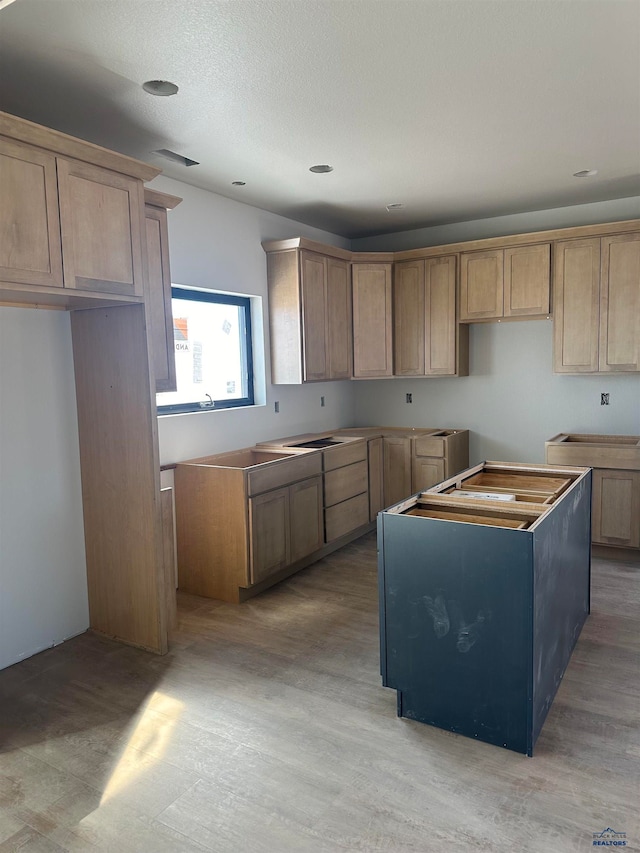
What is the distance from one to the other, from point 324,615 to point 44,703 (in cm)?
159

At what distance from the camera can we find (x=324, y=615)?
144 inches

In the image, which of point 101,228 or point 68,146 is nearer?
point 68,146

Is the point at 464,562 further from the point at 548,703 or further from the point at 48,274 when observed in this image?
the point at 48,274

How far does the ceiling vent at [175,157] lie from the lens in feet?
11.4

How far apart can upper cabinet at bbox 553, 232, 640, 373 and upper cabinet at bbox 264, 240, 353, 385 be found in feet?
6.14

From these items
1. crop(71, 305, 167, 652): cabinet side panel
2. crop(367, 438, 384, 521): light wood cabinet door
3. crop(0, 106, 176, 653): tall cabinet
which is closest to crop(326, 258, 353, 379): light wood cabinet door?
crop(367, 438, 384, 521): light wood cabinet door

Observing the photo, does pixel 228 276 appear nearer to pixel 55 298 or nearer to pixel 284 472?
pixel 284 472

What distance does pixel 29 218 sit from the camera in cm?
239

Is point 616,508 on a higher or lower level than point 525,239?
lower

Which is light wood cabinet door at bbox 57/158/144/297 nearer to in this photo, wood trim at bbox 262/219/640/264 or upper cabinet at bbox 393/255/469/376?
wood trim at bbox 262/219/640/264

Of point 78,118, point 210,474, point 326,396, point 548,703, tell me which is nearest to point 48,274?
point 78,118

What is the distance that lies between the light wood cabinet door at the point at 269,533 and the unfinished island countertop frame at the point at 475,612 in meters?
1.39

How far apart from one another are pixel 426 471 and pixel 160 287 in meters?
2.99

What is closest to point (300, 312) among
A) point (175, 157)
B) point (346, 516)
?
point (175, 157)
